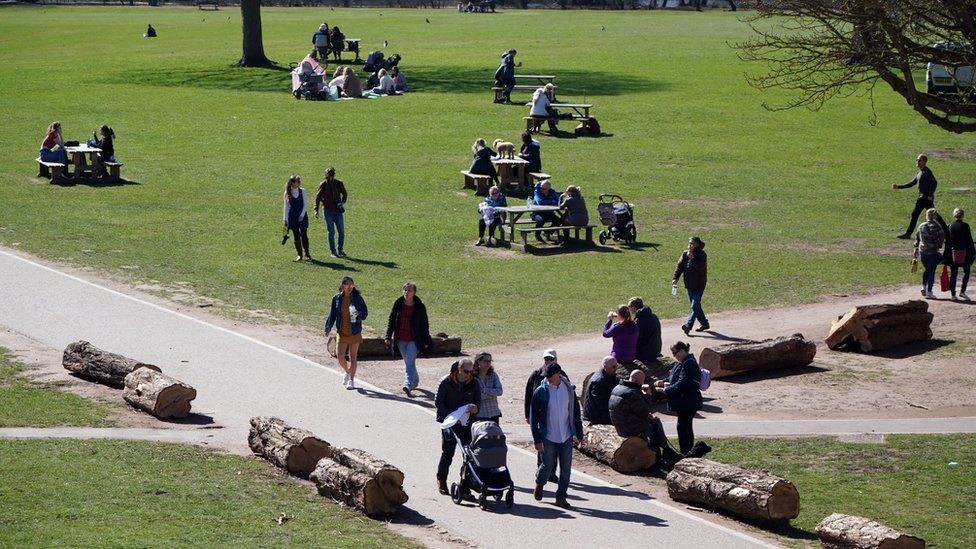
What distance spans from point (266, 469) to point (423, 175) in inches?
876

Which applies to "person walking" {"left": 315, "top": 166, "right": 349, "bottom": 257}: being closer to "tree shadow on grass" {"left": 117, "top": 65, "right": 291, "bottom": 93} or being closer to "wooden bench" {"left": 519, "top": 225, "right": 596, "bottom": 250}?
"wooden bench" {"left": 519, "top": 225, "right": 596, "bottom": 250}

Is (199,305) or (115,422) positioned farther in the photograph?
(199,305)

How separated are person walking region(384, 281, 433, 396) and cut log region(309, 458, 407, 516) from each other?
13.6 feet

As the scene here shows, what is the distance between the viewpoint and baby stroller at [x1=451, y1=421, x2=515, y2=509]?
533 inches

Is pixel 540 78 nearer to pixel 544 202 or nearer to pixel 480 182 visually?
pixel 480 182

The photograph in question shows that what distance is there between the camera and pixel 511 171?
113ft

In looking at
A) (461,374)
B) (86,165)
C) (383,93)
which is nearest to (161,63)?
(383,93)

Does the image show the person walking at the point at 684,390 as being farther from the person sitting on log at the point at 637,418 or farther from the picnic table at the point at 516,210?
the picnic table at the point at 516,210

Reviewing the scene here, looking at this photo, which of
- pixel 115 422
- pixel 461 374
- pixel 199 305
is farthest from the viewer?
pixel 199 305

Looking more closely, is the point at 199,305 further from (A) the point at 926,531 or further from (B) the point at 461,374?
(A) the point at 926,531

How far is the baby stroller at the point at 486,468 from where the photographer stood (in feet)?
44.4

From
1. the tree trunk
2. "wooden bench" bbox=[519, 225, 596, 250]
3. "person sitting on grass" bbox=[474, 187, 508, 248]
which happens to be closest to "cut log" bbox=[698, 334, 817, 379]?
"wooden bench" bbox=[519, 225, 596, 250]

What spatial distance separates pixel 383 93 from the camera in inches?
1944

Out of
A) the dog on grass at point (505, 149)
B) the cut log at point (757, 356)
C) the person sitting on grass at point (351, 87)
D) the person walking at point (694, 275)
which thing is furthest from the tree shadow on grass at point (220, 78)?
the cut log at point (757, 356)
